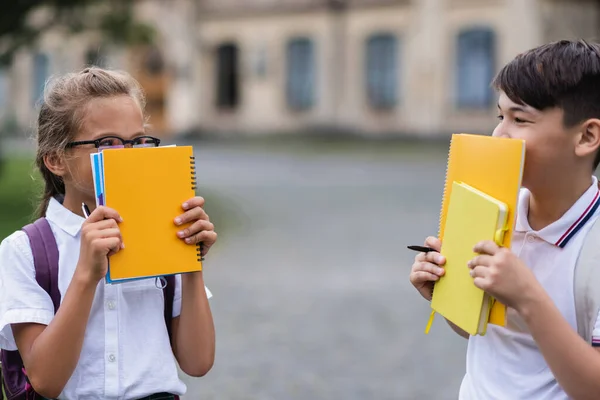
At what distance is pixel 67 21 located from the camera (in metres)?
14.7

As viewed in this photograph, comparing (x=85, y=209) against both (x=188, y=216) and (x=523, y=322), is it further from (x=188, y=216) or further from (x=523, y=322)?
(x=523, y=322)

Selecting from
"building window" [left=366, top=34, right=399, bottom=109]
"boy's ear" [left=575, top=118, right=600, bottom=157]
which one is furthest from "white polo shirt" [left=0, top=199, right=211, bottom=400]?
"building window" [left=366, top=34, right=399, bottom=109]

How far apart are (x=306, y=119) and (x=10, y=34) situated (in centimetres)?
1955

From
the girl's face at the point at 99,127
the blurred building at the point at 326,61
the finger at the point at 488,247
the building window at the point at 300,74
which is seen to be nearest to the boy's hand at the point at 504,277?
the finger at the point at 488,247

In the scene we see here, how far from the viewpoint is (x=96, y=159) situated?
1.85 meters

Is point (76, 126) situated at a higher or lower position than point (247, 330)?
higher

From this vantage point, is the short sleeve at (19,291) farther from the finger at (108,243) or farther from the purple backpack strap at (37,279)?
the finger at (108,243)

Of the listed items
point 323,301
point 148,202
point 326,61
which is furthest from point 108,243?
point 326,61

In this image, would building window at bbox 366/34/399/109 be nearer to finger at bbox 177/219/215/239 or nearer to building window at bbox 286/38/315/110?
building window at bbox 286/38/315/110

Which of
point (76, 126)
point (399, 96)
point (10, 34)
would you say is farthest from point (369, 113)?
point (76, 126)

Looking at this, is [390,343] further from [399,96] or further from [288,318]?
[399,96]

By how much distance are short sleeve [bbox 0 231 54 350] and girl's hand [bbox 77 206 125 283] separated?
0.18 metres

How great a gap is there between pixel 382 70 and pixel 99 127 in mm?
29859

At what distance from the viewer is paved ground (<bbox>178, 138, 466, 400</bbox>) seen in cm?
517
